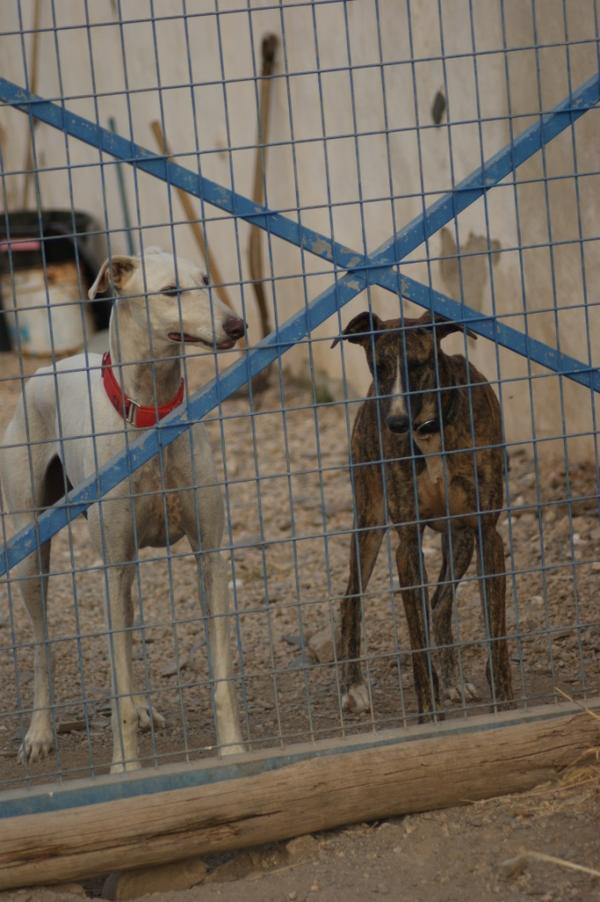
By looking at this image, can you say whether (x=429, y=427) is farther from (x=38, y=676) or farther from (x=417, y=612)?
(x=38, y=676)

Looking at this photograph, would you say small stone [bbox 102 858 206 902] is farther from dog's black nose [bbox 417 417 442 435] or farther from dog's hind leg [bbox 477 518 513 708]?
dog's black nose [bbox 417 417 442 435]

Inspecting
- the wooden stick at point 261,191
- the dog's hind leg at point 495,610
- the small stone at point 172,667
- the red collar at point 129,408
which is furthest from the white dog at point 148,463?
the wooden stick at point 261,191

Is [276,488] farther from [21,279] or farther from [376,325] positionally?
[21,279]

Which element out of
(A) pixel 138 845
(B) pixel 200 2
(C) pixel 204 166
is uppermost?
(B) pixel 200 2

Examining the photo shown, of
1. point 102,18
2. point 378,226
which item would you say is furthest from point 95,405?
point 102,18

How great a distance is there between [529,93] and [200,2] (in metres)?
4.49

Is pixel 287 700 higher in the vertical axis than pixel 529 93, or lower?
lower

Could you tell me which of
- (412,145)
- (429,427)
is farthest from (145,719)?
(412,145)

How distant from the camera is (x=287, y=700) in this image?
4.93 m

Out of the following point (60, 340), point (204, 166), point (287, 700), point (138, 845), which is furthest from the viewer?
point (60, 340)

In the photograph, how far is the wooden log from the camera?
3.58 metres

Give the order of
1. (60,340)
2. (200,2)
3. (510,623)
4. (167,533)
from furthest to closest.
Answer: (60,340)
(200,2)
(510,623)
(167,533)

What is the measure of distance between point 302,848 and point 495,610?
1054mm

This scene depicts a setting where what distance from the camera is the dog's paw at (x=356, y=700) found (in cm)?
479
